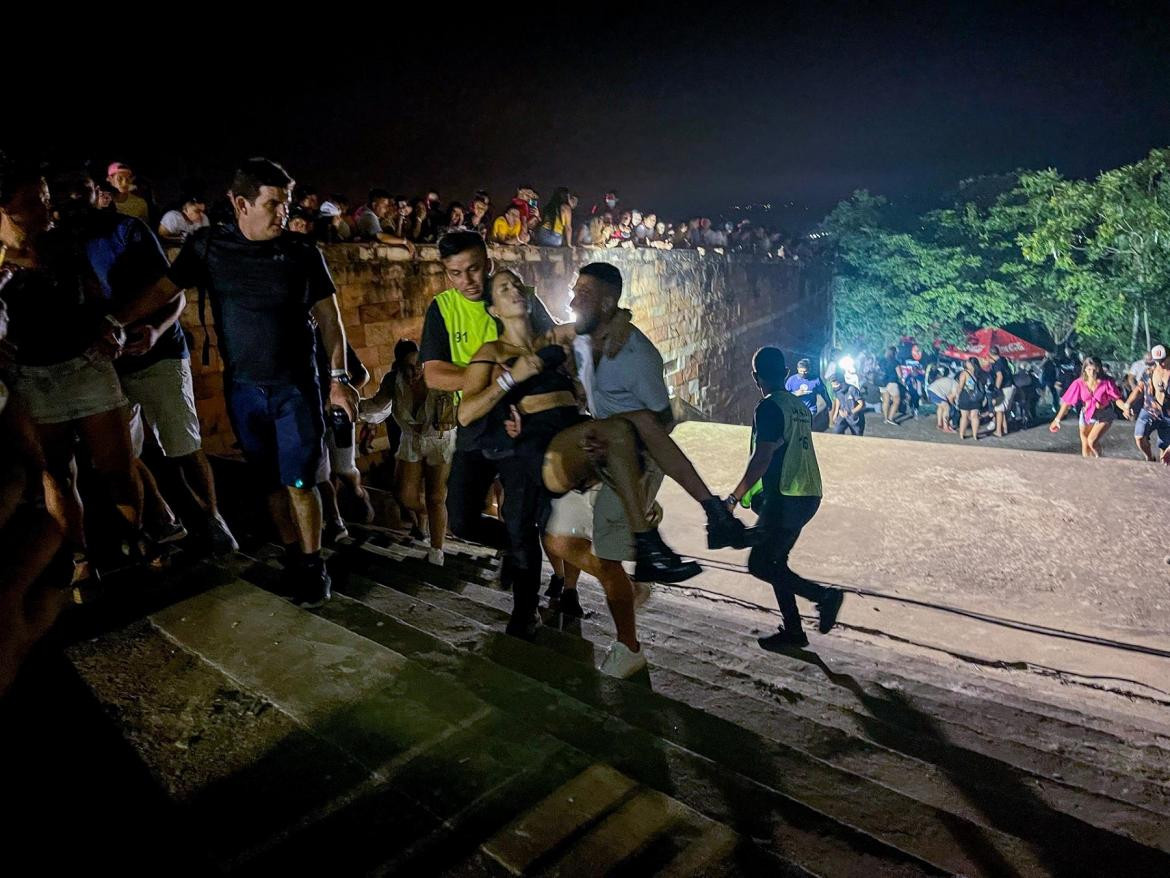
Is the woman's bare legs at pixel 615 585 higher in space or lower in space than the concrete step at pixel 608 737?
higher

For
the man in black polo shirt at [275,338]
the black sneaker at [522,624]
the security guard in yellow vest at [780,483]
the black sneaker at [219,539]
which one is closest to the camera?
the man in black polo shirt at [275,338]

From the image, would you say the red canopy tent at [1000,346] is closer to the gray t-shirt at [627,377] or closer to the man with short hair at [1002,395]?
the man with short hair at [1002,395]

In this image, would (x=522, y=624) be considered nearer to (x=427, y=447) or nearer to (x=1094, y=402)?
(x=427, y=447)

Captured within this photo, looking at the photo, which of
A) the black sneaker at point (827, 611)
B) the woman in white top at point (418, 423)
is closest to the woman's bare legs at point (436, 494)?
the woman in white top at point (418, 423)

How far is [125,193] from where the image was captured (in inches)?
270

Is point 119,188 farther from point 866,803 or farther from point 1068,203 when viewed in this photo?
point 1068,203

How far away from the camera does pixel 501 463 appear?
10.5 feet

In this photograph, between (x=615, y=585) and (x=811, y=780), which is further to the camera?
(x=615, y=585)

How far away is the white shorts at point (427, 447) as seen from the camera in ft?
16.6

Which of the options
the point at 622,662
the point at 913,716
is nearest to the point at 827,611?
the point at 913,716

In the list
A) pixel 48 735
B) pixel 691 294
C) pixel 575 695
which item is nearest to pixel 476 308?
pixel 575 695

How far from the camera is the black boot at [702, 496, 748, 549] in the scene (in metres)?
3.54

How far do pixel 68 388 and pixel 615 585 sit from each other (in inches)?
110

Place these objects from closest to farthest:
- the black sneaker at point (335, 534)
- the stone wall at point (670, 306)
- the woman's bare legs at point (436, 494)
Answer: the black sneaker at point (335, 534) < the woman's bare legs at point (436, 494) < the stone wall at point (670, 306)
